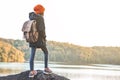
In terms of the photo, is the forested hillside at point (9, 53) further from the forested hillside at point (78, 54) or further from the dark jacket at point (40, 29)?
the dark jacket at point (40, 29)

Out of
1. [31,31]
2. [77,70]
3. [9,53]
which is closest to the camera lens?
[31,31]

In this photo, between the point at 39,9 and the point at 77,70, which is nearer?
the point at 39,9

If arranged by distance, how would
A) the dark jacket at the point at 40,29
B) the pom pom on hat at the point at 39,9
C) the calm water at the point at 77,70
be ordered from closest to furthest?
1. the dark jacket at the point at 40,29
2. the pom pom on hat at the point at 39,9
3. the calm water at the point at 77,70

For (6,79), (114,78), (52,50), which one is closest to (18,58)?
(52,50)

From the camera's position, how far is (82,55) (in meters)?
29.6

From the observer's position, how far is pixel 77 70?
2742 cm

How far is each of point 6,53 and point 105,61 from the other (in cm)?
546

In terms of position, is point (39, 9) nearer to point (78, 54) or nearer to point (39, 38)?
point (39, 38)

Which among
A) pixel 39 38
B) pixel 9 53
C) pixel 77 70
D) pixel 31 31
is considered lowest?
pixel 77 70

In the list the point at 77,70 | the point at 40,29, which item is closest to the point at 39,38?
the point at 40,29

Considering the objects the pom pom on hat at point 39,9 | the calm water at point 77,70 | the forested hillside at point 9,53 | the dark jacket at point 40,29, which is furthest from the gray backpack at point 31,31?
the forested hillside at point 9,53

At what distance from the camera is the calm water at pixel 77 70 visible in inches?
892

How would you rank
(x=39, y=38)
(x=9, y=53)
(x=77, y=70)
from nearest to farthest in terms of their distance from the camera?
(x=39, y=38) → (x=77, y=70) → (x=9, y=53)

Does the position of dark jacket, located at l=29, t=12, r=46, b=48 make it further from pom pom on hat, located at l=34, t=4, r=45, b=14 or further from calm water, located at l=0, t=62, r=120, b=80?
calm water, located at l=0, t=62, r=120, b=80
